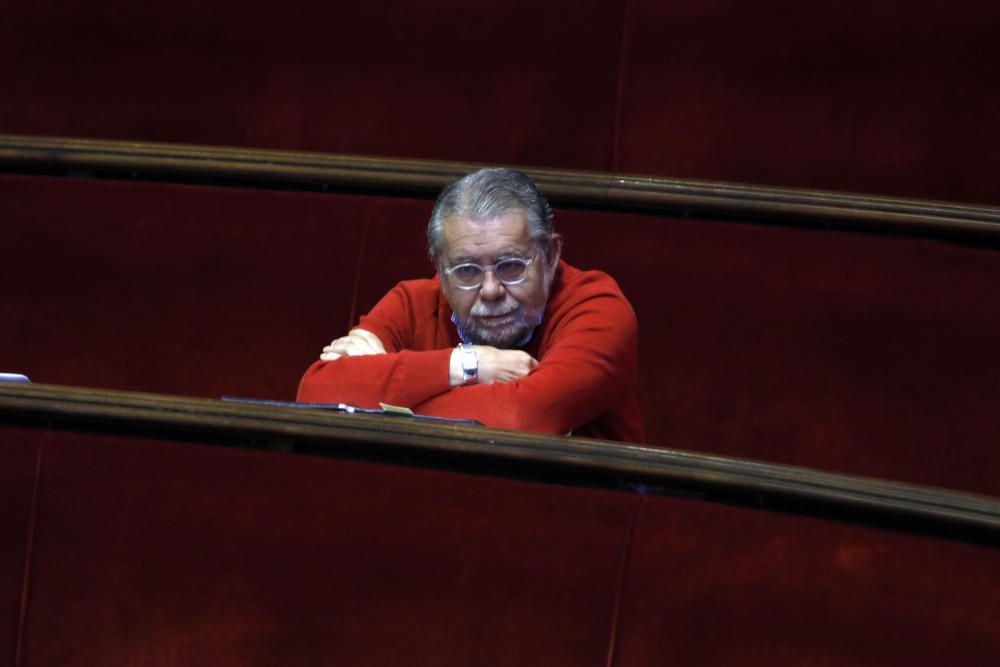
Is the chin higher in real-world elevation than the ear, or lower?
lower

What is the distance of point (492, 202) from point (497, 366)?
0.05m

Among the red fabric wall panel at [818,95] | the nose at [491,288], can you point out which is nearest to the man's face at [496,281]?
the nose at [491,288]

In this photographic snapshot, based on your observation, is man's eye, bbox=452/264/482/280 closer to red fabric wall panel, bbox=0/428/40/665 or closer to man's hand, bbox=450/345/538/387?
man's hand, bbox=450/345/538/387

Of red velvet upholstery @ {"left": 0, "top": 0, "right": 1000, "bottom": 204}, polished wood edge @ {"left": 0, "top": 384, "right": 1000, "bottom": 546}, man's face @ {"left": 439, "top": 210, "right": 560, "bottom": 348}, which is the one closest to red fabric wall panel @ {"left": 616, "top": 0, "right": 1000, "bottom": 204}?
red velvet upholstery @ {"left": 0, "top": 0, "right": 1000, "bottom": 204}

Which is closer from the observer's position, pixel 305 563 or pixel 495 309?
pixel 305 563

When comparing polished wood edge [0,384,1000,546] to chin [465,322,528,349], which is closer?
polished wood edge [0,384,1000,546]

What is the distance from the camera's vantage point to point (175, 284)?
618mm

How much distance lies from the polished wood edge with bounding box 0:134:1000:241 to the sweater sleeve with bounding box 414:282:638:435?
8cm

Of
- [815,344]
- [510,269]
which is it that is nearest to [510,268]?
[510,269]

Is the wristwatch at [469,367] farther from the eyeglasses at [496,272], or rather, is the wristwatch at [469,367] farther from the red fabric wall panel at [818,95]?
the red fabric wall panel at [818,95]

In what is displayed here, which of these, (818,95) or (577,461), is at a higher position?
(818,95)

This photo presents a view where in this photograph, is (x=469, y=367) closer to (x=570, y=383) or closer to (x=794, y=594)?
(x=570, y=383)

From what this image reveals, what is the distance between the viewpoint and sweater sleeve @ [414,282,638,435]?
48cm

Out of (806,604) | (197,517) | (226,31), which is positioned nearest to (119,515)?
(197,517)
